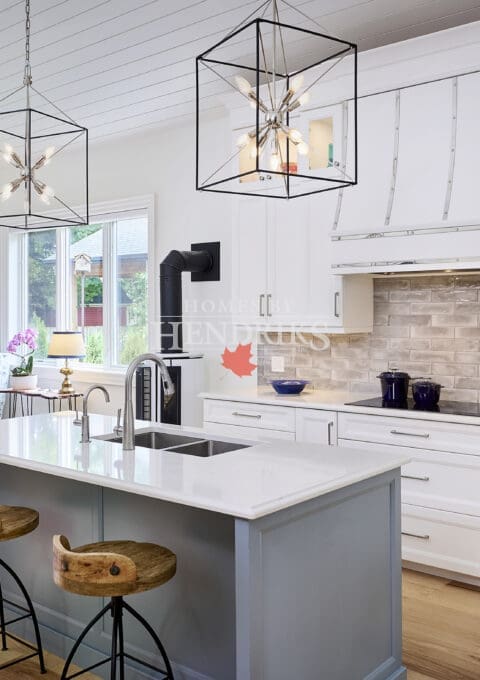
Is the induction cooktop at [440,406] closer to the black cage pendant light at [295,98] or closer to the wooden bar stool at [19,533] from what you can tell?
the black cage pendant light at [295,98]

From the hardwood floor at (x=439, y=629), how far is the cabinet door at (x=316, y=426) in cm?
85

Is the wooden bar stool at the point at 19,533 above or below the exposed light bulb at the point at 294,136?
below

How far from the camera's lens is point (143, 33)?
369 cm

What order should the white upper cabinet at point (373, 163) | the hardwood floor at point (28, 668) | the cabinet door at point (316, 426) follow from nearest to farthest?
1. the hardwood floor at point (28, 668)
2. the white upper cabinet at point (373, 163)
3. the cabinet door at point (316, 426)

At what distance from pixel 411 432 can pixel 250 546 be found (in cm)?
194

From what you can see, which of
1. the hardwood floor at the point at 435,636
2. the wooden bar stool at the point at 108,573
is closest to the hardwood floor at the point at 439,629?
the hardwood floor at the point at 435,636

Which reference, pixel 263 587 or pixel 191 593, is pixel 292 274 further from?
pixel 263 587

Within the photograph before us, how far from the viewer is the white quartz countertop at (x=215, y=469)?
202 centimetres

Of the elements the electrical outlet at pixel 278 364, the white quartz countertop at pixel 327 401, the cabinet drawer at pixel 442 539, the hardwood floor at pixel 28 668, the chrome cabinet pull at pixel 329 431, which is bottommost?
the hardwood floor at pixel 28 668

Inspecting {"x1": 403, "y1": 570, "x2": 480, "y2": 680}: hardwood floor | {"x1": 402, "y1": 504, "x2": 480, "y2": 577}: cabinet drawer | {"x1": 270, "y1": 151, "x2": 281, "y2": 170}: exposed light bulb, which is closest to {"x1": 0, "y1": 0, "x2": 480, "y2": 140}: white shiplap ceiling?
{"x1": 270, "y1": 151, "x2": 281, "y2": 170}: exposed light bulb

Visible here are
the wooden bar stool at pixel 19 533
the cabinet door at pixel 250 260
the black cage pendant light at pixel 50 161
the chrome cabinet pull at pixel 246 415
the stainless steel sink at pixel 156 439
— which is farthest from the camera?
the black cage pendant light at pixel 50 161

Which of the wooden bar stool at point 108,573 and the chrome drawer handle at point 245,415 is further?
the chrome drawer handle at point 245,415

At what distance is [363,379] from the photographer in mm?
4480

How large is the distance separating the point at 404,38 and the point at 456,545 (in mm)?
2722
